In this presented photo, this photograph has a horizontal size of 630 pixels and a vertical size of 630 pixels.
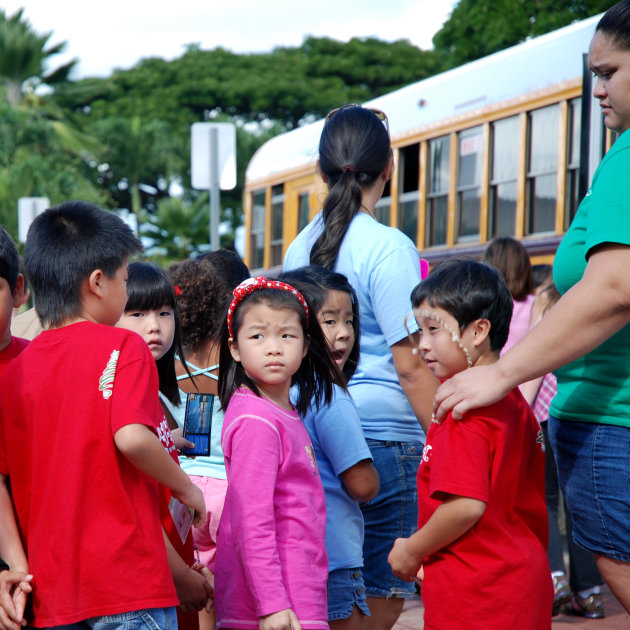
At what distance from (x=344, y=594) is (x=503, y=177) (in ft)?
22.9

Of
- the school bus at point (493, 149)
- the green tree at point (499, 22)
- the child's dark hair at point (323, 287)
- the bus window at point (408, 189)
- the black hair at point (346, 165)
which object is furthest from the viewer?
the green tree at point (499, 22)

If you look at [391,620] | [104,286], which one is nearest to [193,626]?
[391,620]

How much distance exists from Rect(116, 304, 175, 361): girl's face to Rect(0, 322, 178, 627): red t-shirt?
0.97m

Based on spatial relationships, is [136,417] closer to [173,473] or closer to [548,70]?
[173,473]

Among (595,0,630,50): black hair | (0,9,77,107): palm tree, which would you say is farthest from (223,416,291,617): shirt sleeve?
(0,9,77,107): palm tree

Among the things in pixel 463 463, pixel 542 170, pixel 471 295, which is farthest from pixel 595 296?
pixel 542 170

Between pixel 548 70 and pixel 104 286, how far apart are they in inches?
266

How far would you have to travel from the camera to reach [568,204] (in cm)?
852

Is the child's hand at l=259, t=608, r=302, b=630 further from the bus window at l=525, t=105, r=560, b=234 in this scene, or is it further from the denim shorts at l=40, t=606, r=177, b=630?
the bus window at l=525, t=105, r=560, b=234

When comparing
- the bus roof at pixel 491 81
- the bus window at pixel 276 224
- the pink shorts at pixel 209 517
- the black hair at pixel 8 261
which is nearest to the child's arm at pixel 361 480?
the pink shorts at pixel 209 517

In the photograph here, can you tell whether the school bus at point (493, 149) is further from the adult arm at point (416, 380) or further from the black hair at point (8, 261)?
the black hair at point (8, 261)

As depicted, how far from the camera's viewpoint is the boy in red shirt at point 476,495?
8.09 ft

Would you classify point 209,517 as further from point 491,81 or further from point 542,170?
point 491,81

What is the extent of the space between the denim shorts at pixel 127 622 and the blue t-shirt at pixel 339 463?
2.00ft
